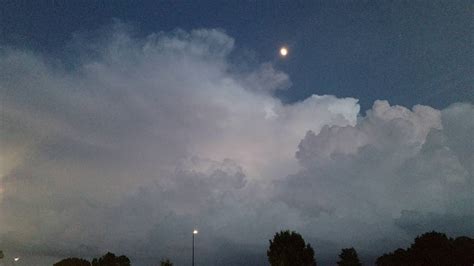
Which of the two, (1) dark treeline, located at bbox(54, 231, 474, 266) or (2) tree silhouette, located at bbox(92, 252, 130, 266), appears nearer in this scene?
(1) dark treeline, located at bbox(54, 231, 474, 266)

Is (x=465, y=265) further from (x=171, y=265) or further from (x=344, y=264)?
(x=171, y=265)

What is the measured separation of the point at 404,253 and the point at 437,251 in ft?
27.9

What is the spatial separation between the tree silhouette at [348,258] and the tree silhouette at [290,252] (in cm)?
3984

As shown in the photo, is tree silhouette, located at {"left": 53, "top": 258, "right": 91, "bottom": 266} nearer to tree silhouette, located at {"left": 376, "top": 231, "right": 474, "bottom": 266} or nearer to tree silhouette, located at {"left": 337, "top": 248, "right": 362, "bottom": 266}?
tree silhouette, located at {"left": 337, "top": 248, "right": 362, "bottom": 266}

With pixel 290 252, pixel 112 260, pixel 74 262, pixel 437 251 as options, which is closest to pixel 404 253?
pixel 437 251

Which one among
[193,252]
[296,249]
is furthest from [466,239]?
[193,252]

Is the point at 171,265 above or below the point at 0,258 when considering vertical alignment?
below

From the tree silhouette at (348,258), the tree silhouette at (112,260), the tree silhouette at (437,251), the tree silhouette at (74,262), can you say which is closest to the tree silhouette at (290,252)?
the tree silhouette at (437,251)

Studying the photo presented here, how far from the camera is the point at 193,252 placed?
71125mm

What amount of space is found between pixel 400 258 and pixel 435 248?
886 centimetres

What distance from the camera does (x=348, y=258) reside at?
116562 millimetres

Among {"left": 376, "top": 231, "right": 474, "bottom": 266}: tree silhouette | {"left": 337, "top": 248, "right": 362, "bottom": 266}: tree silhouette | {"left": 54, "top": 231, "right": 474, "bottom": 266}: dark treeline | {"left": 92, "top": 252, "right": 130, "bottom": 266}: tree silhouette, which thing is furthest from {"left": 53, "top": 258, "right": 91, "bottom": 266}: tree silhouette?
{"left": 376, "top": 231, "right": 474, "bottom": 266}: tree silhouette

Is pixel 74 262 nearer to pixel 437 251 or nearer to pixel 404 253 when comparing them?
pixel 404 253

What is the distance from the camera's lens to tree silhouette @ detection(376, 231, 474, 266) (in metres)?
94.9
